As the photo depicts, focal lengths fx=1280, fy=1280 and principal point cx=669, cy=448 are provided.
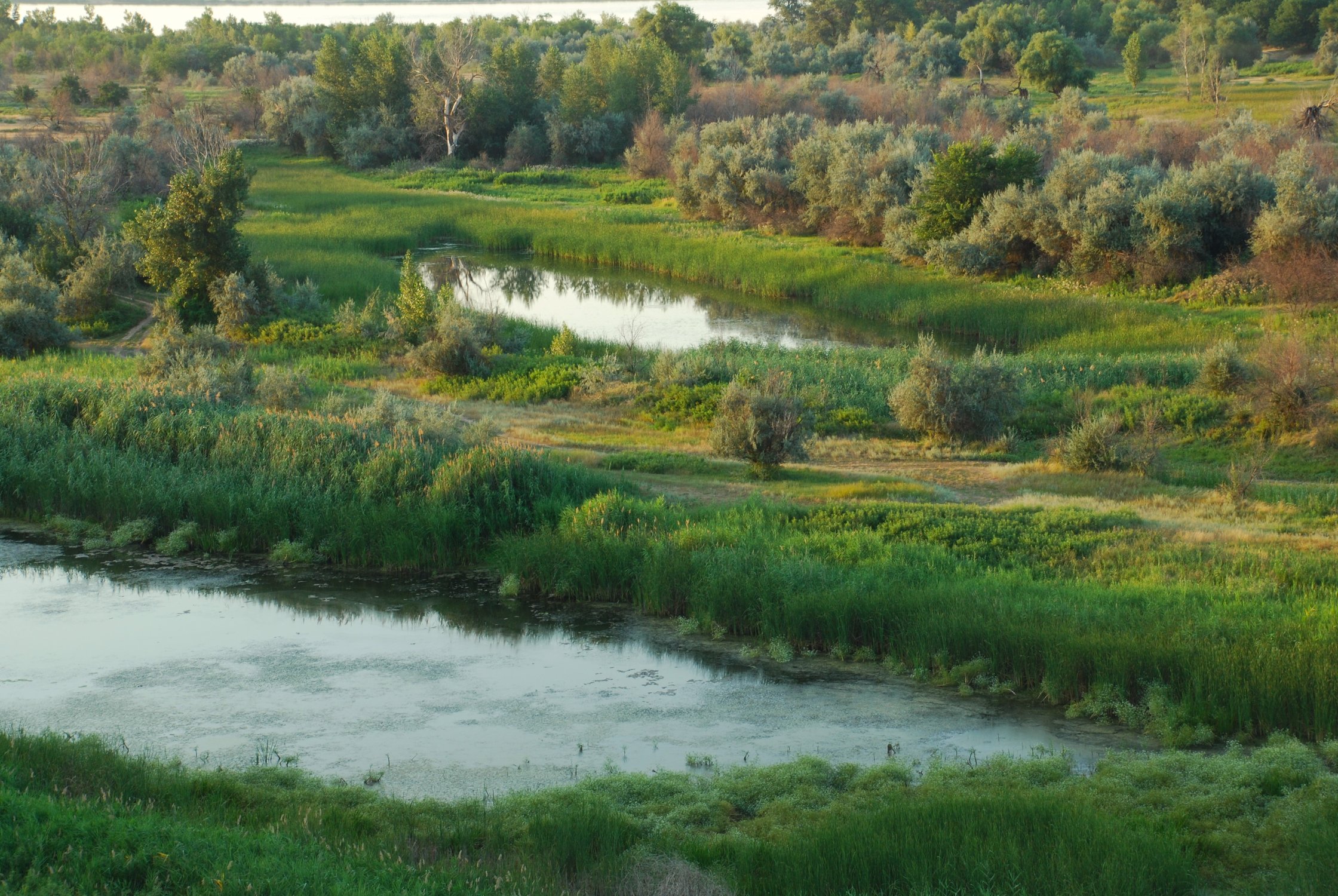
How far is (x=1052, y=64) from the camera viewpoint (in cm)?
6012

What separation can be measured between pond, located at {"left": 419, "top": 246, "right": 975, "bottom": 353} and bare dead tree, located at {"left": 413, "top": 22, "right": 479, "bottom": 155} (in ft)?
72.3

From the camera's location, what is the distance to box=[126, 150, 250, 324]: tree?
29.1 meters

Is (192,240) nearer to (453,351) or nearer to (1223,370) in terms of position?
(453,351)

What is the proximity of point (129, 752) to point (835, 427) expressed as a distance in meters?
13.9

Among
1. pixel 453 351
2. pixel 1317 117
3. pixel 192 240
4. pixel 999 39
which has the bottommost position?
pixel 453 351

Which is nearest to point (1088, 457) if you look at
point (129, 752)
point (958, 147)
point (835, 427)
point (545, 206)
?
point (835, 427)

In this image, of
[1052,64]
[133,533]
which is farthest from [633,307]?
[1052,64]

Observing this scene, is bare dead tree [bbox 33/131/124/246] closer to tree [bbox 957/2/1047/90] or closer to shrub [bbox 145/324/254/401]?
shrub [bbox 145/324/254/401]

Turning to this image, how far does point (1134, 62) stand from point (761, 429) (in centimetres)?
5144

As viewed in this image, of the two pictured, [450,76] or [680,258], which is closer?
[680,258]

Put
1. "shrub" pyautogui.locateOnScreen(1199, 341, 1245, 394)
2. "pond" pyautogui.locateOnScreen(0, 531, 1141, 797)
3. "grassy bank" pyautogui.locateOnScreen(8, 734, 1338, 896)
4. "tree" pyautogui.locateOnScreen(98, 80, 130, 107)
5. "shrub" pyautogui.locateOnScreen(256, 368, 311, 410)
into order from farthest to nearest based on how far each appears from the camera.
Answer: "tree" pyautogui.locateOnScreen(98, 80, 130, 107)
"shrub" pyautogui.locateOnScreen(1199, 341, 1245, 394)
"shrub" pyautogui.locateOnScreen(256, 368, 311, 410)
"pond" pyautogui.locateOnScreen(0, 531, 1141, 797)
"grassy bank" pyautogui.locateOnScreen(8, 734, 1338, 896)

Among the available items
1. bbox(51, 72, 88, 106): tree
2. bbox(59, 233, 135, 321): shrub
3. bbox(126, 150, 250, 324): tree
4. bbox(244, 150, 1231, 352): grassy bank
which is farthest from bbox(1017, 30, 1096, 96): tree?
bbox(51, 72, 88, 106): tree

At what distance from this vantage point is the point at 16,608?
14883mm

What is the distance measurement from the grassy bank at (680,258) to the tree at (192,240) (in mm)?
3931
